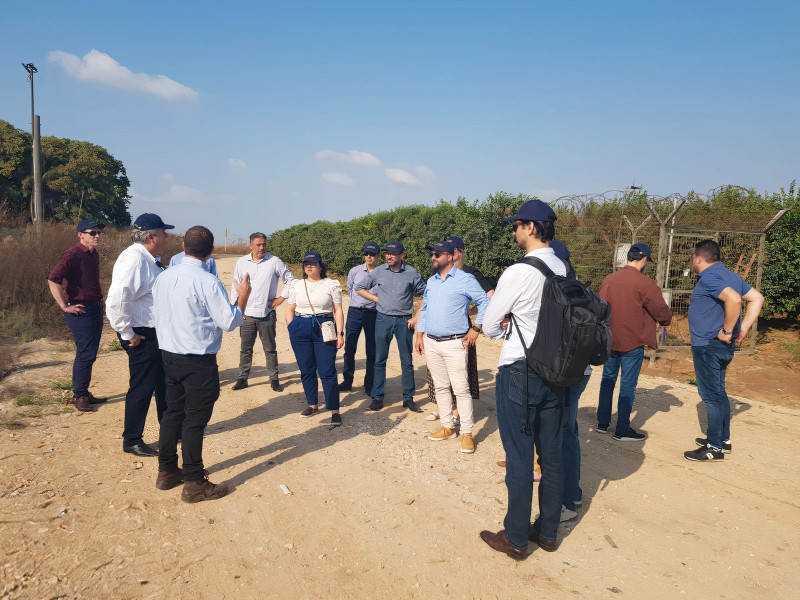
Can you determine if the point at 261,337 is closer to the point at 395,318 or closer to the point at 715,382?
the point at 395,318

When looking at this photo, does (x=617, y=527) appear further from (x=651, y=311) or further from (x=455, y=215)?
(x=455, y=215)

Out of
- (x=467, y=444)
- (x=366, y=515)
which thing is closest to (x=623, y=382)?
(x=467, y=444)

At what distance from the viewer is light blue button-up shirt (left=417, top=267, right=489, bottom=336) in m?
5.12

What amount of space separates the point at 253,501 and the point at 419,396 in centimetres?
343

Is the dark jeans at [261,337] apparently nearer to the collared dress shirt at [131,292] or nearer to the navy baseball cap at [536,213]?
the collared dress shirt at [131,292]

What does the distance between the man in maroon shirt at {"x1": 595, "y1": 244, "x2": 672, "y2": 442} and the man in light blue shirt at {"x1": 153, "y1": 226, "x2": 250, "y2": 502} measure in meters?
3.84

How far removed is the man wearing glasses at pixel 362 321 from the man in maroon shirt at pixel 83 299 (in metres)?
3.04

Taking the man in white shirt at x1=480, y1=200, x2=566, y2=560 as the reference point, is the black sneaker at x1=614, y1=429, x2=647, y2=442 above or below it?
below

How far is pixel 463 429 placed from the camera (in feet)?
17.0

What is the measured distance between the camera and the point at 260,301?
693cm

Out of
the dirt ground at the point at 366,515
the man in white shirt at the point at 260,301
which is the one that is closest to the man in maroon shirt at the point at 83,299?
the dirt ground at the point at 366,515

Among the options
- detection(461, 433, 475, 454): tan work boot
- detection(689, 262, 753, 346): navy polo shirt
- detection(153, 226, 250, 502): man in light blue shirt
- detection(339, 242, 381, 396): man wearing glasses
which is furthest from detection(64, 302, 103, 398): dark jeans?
detection(689, 262, 753, 346): navy polo shirt

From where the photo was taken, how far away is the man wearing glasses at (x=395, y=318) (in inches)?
251

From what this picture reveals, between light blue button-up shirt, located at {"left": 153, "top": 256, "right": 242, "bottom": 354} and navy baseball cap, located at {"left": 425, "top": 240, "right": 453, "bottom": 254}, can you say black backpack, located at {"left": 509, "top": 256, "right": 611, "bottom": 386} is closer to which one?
navy baseball cap, located at {"left": 425, "top": 240, "right": 453, "bottom": 254}
